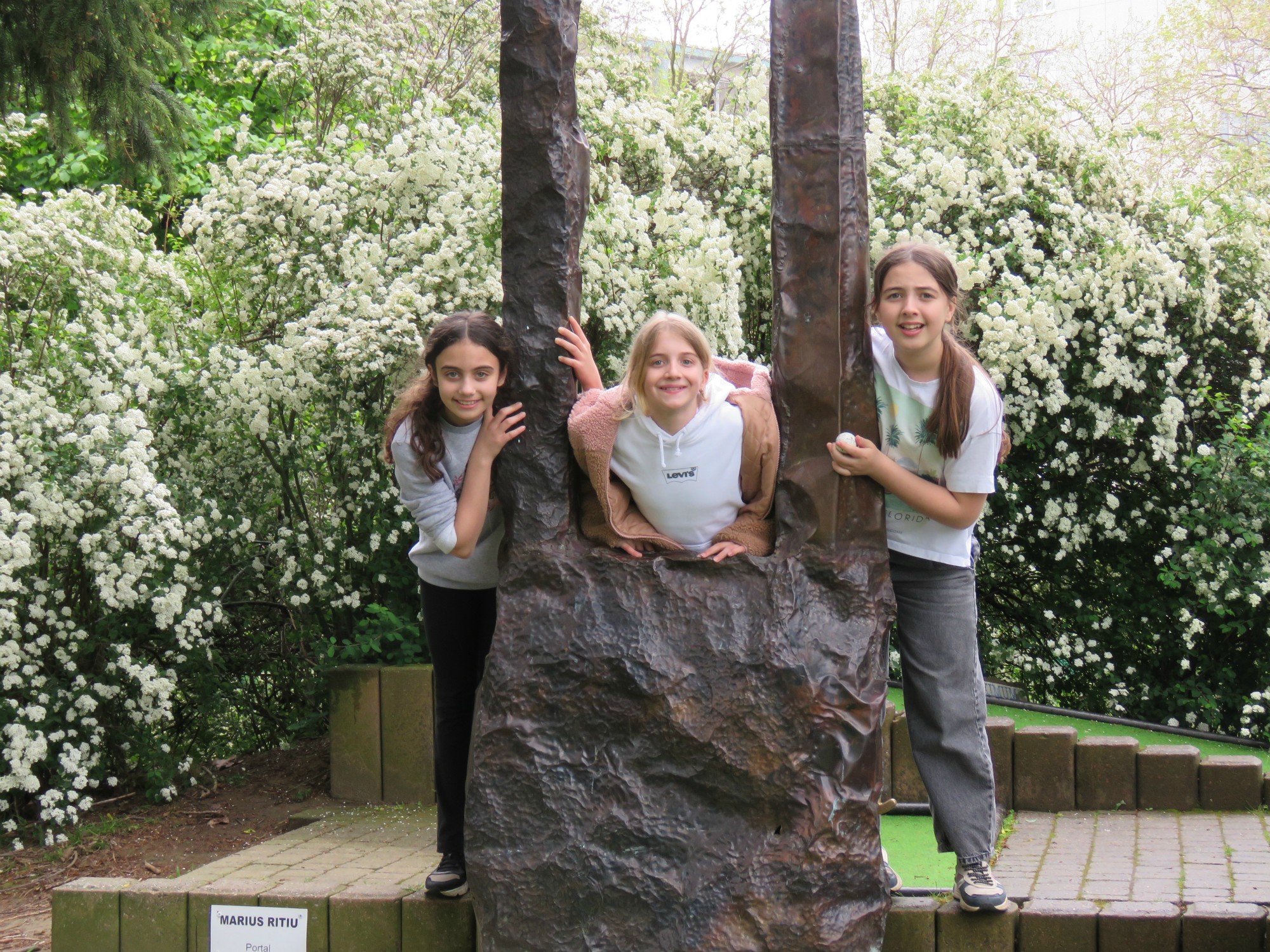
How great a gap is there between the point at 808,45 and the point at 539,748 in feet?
6.31

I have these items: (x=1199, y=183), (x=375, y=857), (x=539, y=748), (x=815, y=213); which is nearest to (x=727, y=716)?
(x=539, y=748)

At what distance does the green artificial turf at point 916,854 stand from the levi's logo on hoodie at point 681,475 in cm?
126

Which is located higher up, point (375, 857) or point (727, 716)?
point (727, 716)

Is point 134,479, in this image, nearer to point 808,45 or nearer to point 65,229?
point 65,229

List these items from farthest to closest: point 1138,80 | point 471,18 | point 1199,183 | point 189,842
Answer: point 1138,80 → point 471,18 → point 1199,183 → point 189,842

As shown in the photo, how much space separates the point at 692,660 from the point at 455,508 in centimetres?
73

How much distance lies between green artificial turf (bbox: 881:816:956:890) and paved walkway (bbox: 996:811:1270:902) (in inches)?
6.9

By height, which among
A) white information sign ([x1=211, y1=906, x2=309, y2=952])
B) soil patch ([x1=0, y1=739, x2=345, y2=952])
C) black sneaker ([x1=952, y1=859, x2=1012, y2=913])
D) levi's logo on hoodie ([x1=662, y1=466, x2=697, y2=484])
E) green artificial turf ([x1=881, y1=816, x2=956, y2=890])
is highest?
levi's logo on hoodie ([x1=662, y1=466, x2=697, y2=484])

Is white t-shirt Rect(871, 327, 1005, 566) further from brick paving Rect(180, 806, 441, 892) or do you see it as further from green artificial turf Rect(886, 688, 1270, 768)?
green artificial turf Rect(886, 688, 1270, 768)

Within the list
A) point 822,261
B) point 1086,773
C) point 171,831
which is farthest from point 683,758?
point 171,831

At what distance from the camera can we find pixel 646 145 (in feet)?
18.2

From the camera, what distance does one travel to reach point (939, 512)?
2.93 m

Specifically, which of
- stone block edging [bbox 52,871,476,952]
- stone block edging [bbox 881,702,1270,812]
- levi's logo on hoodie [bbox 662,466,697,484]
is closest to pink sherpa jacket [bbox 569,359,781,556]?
levi's logo on hoodie [bbox 662,466,697,484]

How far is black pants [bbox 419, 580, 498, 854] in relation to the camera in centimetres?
327
